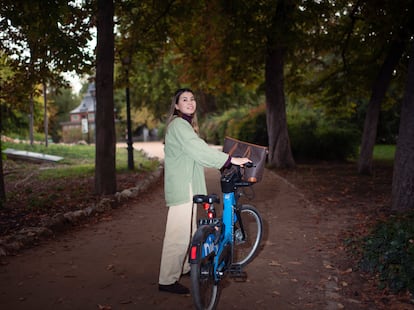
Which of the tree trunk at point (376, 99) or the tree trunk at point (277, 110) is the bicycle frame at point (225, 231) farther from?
the tree trunk at point (277, 110)

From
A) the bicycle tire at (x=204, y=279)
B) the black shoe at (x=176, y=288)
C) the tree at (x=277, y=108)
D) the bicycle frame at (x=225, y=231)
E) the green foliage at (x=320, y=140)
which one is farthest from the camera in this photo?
the green foliage at (x=320, y=140)

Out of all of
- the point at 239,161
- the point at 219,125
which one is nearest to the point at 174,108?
the point at 239,161

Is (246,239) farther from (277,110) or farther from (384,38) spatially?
(277,110)

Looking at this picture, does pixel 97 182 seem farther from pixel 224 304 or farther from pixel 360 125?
pixel 360 125

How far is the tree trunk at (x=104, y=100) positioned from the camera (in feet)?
31.6

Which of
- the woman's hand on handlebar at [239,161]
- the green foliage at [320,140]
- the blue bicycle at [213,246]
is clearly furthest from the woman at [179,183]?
the green foliage at [320,140]

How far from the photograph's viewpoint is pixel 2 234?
21.8ft

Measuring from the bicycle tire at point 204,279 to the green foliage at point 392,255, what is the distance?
1.94 metres

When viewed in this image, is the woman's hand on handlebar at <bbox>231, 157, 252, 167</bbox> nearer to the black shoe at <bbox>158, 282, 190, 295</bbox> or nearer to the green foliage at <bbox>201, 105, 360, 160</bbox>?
the black shoe at <bbox>158, 282, 190, 295</bbox>

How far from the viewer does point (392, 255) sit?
4.66m

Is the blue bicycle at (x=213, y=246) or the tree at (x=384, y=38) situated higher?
the tree at (x=384, y=38)

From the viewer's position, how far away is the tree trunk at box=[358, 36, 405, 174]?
43.9 ft

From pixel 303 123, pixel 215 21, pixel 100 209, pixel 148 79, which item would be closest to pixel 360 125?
pixel 303 123

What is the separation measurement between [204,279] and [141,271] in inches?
62.6
